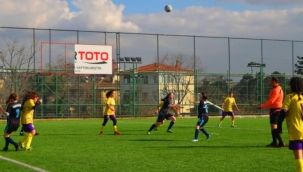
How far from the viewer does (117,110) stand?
45.5 meters

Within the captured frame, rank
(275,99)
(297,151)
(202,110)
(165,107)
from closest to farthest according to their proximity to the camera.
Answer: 1. (297,151)
2. (275,99)
3. (202,110)
4. (165,107)

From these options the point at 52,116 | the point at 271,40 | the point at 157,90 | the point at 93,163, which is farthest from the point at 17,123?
the point at 271,40

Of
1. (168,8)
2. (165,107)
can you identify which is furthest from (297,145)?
(168,8)

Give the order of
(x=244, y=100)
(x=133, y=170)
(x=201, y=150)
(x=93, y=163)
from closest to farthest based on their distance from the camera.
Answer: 1. (x=133, y=170)
2. (x=93, y=163)
3. (x=201, y=150)
4. (x=244, y=100)

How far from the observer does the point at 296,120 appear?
27.1 feet

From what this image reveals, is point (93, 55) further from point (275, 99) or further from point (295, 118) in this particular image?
point (295, 118)

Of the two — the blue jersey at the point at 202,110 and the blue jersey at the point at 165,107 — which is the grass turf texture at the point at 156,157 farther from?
the blue jersey at the point at 165,107

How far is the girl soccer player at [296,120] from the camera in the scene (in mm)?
8102

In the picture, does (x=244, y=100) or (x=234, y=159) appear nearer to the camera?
(x=234, y=159)

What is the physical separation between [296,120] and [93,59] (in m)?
36.1

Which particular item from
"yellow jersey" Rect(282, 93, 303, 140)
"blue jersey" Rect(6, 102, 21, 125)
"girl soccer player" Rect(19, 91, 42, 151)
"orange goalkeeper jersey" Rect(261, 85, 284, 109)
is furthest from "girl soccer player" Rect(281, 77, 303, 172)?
"blue jersey" Rect(6, 102, 21, 125)

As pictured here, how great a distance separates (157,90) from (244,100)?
8223 millimetres

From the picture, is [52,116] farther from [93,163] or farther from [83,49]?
[93,163]

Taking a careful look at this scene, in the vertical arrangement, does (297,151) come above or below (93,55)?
below
